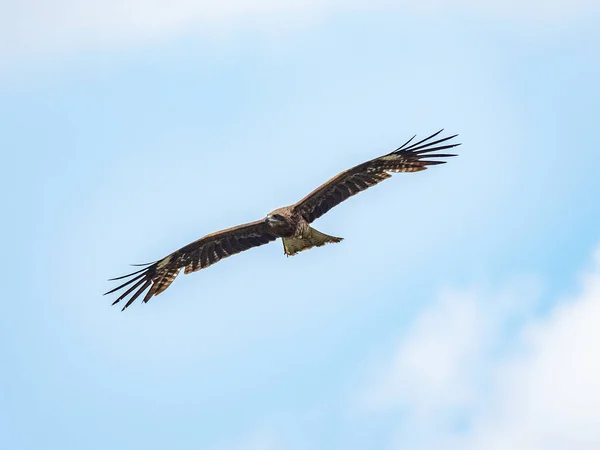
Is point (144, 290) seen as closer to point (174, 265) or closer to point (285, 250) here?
point (174, 265)

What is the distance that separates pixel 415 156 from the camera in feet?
74.1

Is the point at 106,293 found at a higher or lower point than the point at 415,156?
lower

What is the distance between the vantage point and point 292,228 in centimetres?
2200

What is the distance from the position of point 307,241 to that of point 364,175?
1.69 metres

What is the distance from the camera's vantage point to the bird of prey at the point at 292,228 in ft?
72.6

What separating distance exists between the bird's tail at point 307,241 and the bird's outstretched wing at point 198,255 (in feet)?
1.79

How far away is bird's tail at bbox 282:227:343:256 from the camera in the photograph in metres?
22.2

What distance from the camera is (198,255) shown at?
77.2ft

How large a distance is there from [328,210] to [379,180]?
1144 mm

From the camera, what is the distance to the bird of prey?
22.1 m

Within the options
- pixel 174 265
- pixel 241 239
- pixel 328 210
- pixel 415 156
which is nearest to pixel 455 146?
pixel 415 156

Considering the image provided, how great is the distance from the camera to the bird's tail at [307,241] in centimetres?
2216

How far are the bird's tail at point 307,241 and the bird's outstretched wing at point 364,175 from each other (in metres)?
0.39

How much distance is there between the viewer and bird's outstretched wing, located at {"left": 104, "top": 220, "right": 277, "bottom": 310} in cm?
2291
